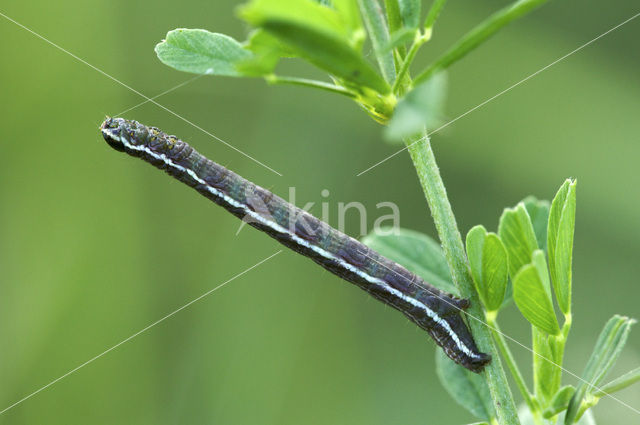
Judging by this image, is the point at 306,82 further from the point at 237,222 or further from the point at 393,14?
the point at 237,222

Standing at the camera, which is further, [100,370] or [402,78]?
[100,370]

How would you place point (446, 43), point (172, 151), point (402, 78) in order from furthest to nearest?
point (446, 43) < point (172, 151) < point (402, 78)

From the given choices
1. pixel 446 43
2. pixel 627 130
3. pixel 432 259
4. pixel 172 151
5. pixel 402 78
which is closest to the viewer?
pixel 402 78

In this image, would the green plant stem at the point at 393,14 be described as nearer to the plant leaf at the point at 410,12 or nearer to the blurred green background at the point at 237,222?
the plant leaf at the point at 410,12

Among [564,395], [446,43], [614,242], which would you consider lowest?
[564,395]

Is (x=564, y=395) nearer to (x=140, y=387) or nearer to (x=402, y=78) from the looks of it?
(x=402, y=78)

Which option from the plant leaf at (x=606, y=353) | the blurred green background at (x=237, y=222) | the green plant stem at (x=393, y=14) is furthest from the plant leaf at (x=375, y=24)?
the blurred green background at (x=237, y=222)

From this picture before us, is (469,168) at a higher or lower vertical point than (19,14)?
higher

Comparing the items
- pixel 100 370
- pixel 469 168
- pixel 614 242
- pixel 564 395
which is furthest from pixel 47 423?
pixel 614 242
